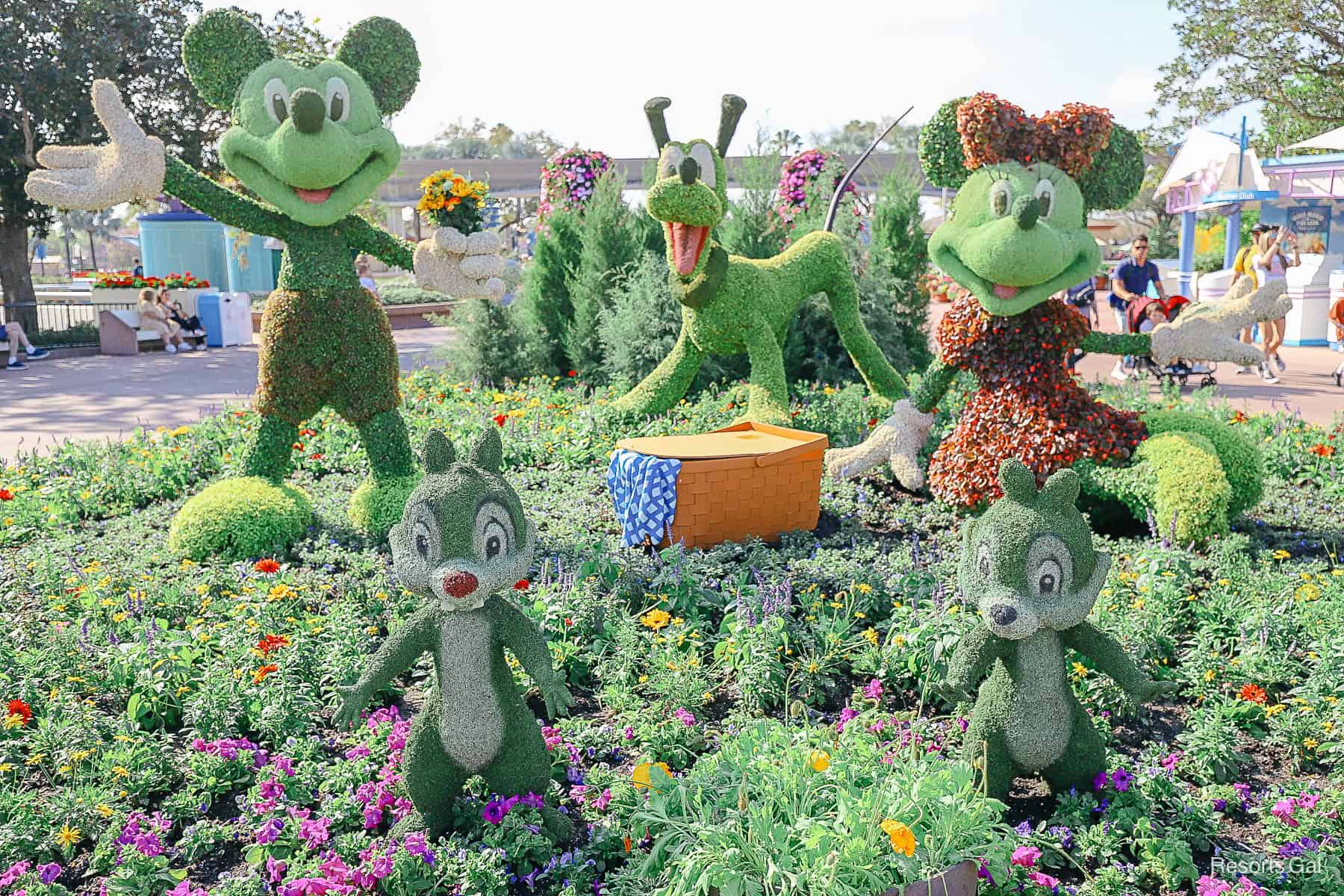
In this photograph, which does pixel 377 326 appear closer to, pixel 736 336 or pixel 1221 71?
pixel 736 336

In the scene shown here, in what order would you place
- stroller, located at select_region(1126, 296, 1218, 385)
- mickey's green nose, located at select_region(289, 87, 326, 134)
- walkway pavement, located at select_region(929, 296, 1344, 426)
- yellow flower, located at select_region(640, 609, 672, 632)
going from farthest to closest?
stroller, located at select_region(1126, 296, 1218, 385) → walkway pavement, located at select_region(929, 296, 1344, 426) → mickey's green nose, located at select_region(289, 87, 326, 134) → yellow flower, located at select_region(640, 609, 672, 632)

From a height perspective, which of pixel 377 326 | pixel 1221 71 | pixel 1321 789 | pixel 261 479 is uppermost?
pixel 1221 71

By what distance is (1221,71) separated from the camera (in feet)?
65.5

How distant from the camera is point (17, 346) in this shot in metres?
14.8

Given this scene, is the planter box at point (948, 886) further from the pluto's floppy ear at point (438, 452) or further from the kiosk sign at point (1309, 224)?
the kiosk sign at point (1309, 224)

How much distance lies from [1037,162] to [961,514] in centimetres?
174

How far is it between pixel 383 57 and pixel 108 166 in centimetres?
139

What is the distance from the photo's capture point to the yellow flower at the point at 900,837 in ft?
7.52

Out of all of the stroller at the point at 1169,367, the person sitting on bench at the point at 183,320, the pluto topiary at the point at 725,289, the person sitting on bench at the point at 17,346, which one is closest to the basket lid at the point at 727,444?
the pluto topiary at the point at 725,289

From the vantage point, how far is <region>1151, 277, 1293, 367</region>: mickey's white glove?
5215 mm

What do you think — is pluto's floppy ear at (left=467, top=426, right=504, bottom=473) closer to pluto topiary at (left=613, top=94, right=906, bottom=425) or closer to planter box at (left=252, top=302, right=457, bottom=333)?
pluto topiary at (left=613, top=94, right=906, bottom=425)

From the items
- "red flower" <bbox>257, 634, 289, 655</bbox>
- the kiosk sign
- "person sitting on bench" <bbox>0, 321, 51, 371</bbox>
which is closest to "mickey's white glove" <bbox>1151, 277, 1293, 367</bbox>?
"red flower" <bbox>257, 634, 289, 655</bbox>

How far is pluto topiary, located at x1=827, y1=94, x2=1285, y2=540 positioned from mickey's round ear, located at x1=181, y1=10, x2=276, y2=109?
10.8 feet

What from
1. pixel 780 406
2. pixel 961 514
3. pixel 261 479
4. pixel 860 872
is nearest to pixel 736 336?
pixel 780 406
